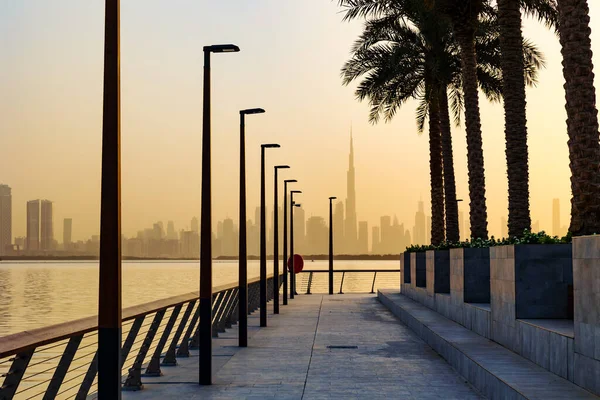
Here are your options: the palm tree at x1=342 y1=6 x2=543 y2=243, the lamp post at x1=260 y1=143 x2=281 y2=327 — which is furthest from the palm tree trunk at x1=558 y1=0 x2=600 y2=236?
the palm tree at x1=342 y1=6 x2=543 y2=243

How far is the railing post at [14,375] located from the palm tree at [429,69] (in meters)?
28.9

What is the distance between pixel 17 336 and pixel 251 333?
17168 mm

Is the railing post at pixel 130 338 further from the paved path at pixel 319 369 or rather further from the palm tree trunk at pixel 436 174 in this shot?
the palm tree trunk at pixel 436 174

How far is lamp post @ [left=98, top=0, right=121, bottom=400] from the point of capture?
10.1 m

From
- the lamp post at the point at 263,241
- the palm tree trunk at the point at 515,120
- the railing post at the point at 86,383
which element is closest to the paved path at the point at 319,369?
the lamp post at the point at 263,241

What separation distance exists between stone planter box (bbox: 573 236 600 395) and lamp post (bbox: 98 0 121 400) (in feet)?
20.1

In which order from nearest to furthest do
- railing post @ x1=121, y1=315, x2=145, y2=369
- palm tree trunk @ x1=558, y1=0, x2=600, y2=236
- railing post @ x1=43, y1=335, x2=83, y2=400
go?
railing post @ x1=43, y1=335, x2=83, y2=400 → railing post @ x1=121, y1=315, x2=145, y2=369 → palm tree trunk @ x1=558, y1=0, x2=600, y2=236

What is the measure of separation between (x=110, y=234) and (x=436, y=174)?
1223 inches

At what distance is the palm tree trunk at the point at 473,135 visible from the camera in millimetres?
30406

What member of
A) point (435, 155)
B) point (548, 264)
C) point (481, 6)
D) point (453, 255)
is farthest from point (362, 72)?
point (548, 264)

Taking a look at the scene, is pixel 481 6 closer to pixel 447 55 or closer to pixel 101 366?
pixel 447 55

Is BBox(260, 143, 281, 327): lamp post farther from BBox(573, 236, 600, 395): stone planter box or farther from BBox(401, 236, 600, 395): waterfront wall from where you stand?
BBox(573, 236, 600, 395): stone planter box

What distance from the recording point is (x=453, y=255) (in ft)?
88.3

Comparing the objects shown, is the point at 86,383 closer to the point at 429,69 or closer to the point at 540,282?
the point at 540,282
